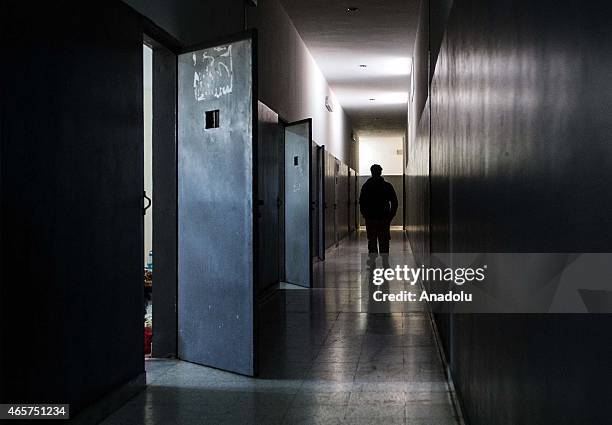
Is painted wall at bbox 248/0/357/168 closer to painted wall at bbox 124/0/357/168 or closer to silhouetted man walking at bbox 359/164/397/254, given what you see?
painted wall at bbox 124/0/357/168

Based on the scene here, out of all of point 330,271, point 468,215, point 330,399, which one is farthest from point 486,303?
point 330,271

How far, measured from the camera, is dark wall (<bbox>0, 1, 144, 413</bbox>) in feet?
9.20

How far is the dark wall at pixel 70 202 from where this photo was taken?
2805 mm

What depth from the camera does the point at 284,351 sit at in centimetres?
509

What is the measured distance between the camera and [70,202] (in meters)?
3.26

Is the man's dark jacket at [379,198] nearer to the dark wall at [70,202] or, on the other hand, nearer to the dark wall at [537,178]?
the dark wall at [70,202]

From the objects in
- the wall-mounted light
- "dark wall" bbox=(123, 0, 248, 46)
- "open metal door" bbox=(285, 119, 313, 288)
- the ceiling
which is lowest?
"open metal door" bbox=(285, 119, 313, 288)

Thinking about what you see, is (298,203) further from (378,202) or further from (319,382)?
(319,382)

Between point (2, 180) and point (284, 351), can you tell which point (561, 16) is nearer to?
point (2, 180)

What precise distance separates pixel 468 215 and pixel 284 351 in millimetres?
2512

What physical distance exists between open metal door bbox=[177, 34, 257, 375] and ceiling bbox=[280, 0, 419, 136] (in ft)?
15.2

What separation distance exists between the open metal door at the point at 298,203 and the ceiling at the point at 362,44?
1658mm

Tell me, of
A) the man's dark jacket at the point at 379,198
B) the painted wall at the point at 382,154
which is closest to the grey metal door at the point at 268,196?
the man's dark jacket at the point at 379,198

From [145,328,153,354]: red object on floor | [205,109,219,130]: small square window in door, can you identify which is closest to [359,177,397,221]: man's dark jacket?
[145,328,153,354]: red object on floor
